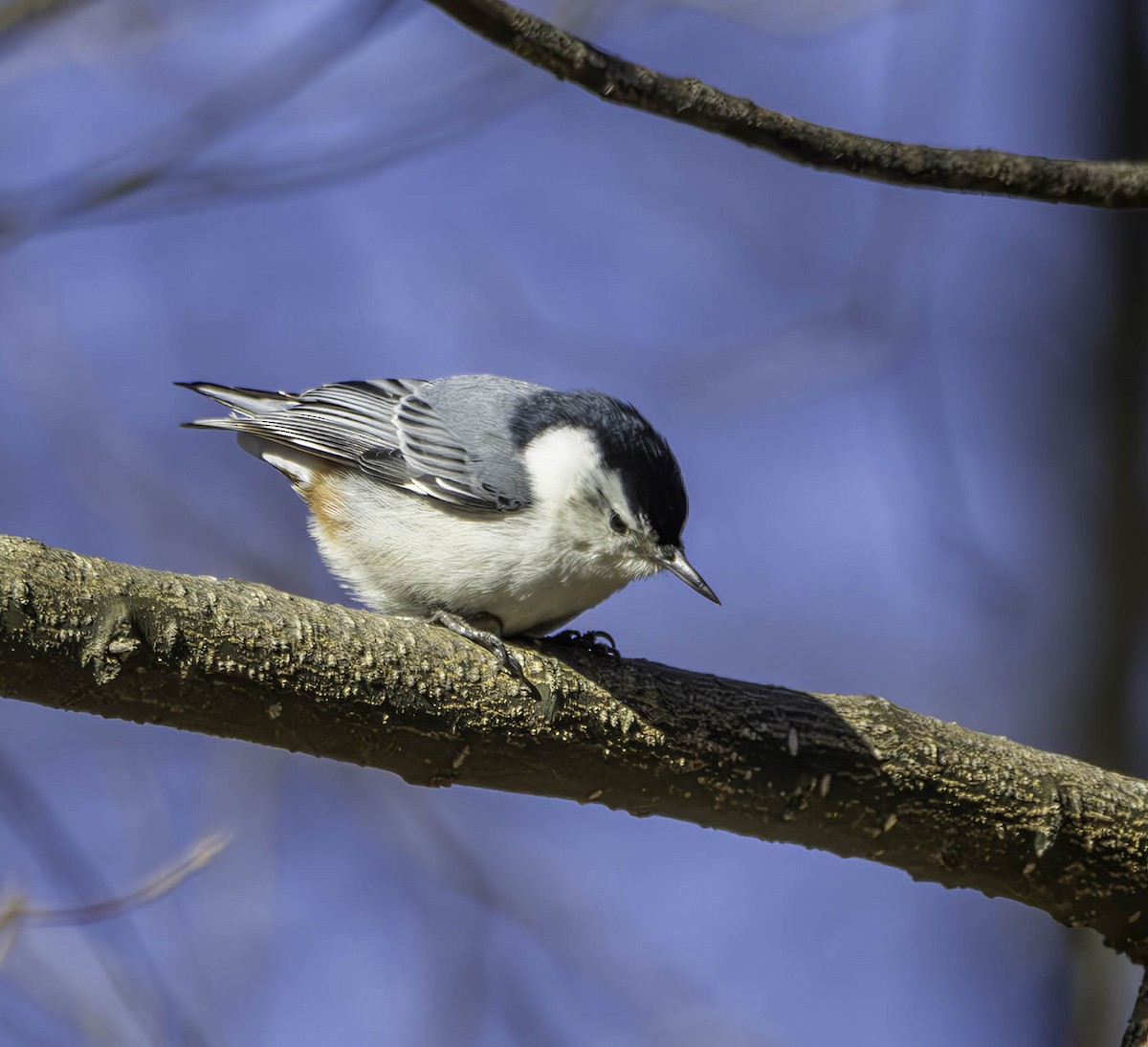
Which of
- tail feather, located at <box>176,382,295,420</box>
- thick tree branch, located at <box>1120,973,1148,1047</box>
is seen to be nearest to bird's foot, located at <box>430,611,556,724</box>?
tail feather, located at <box>176,382,295,420</box>

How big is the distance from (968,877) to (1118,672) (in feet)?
A: 9.47

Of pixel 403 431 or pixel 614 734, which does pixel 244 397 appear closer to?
pixel 403 431

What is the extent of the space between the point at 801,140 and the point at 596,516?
1.08 metres

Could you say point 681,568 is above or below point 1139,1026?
above

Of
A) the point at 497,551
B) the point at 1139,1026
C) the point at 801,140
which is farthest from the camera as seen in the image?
the point at 497,551

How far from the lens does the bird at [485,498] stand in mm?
2854

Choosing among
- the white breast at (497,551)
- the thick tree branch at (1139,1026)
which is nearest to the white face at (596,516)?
the white breast at (497,551)

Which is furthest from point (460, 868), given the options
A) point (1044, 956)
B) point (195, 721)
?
point (195, 721)

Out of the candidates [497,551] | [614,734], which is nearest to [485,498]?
[497,551]

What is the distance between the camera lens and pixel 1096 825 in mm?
2402

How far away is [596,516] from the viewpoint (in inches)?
115

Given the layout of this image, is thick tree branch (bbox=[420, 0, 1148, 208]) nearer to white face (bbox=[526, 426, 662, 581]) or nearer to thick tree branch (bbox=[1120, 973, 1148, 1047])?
white face (bbox=[526, 426, 662, 581])

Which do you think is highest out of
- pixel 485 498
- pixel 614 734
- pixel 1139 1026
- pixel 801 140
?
pixel 801 140

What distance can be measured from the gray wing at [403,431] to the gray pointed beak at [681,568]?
13.3 inches
